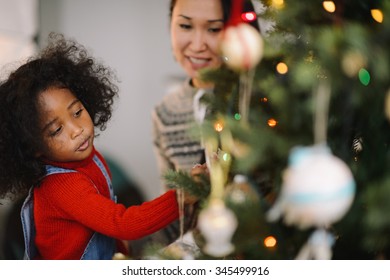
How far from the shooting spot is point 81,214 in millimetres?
961

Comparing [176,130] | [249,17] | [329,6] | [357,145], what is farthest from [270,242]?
[176,130]

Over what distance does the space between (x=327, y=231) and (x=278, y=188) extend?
0.29 ft

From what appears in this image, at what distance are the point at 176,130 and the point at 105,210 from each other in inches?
14.0

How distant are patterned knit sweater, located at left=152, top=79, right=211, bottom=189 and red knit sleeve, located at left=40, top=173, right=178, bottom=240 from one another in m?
0.24

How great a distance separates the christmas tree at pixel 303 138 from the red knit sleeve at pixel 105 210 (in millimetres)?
149

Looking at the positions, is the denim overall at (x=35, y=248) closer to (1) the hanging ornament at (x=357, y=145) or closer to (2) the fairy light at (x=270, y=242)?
(2) the fairy light at (x=270, y=242)

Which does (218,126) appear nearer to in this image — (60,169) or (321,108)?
(321,108)

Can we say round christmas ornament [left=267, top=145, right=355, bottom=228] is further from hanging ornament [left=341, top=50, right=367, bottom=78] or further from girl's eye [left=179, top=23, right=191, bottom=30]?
girl's eye [left=179, top=23, right=191, bottom=30]

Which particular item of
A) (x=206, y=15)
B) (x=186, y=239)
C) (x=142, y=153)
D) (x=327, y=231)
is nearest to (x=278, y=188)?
(x=327, y=231)

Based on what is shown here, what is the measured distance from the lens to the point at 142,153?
1.40m

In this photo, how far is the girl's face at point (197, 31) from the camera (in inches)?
43.5

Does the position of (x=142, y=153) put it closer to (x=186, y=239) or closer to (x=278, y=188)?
(x=186, y=239)

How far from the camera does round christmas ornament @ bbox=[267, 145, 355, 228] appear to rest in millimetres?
587

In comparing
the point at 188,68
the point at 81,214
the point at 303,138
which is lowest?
the point at 81,214
